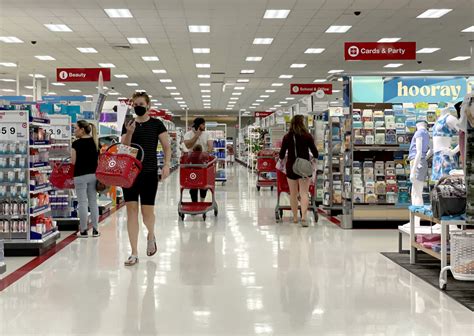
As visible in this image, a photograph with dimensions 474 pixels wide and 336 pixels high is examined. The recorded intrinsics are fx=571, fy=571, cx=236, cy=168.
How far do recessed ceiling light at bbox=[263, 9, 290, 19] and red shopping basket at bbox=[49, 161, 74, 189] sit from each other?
21.7 ft

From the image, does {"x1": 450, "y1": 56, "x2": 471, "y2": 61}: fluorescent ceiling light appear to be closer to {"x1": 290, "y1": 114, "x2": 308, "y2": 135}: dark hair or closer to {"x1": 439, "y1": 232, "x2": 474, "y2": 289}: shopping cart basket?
{"x1": 290, "y1": 114, "x2": 308, "y2": 135}: dark hair

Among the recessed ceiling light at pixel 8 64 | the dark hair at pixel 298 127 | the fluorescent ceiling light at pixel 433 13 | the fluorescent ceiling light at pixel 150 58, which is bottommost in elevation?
the dark hair at pixel 298 127

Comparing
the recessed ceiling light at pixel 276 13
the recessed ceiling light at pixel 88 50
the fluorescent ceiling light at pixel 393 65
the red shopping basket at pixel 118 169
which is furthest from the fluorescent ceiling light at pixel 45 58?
the red shopping basket at pixel 118 169

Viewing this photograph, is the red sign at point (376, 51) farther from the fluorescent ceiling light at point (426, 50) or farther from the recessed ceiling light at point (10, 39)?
the recessed ceiling light at point (10, 39)

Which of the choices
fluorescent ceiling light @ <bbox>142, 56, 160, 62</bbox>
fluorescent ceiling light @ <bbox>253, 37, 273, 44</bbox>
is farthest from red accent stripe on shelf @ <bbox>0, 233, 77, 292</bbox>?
fluorescent ceiling light @ <bbox>142, 56, 160, 62</bbox>

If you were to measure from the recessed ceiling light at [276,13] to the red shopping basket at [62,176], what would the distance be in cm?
662

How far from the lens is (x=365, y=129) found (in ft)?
27.9

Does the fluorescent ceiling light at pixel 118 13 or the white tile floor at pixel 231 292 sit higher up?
the fluorescent ceiling light at pixel 118 13

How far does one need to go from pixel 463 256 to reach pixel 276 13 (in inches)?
356

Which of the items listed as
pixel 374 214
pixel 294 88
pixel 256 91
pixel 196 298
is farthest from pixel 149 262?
pixel 256 91

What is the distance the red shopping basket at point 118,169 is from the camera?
529 cm

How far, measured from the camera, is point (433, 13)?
12703mm

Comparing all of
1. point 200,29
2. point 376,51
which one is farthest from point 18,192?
point 200,29

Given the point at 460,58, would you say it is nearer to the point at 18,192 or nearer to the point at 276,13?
the point at 276,13
